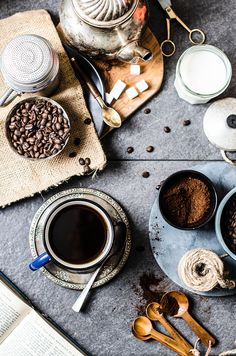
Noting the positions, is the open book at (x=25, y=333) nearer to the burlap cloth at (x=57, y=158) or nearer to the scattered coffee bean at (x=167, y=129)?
the burlap cloth at (x=57, y=158)

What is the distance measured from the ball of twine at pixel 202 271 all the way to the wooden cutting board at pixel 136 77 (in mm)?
388

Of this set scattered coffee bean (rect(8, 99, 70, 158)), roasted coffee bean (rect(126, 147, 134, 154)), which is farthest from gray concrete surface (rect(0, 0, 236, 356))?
scattered coffee bean (rect(8, 99, 70, 158))

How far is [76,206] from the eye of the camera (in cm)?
151

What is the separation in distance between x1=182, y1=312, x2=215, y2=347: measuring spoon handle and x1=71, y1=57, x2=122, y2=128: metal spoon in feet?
1.67

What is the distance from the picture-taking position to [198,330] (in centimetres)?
157

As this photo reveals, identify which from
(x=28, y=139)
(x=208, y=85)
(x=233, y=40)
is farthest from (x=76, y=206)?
(x=233, y=40)

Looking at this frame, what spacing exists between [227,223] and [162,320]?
0.98 ft

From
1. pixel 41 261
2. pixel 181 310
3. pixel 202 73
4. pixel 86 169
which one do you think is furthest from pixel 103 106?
pixel 181 310

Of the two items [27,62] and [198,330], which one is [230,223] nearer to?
[198,330]

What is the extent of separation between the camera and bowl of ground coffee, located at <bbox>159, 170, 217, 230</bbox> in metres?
1.48

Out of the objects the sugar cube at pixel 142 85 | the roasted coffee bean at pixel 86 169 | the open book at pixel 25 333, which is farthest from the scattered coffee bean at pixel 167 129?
the open book at pixel 25 333

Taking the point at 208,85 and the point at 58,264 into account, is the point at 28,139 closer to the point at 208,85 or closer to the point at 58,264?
the point at 58,264

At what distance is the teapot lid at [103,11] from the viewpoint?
4.45 feet

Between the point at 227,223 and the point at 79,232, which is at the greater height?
the point at 79,232
